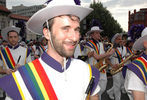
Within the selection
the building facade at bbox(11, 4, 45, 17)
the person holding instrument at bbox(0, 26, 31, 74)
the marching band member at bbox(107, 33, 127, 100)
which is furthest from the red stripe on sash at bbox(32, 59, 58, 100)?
the building facade at bbox(11, 4, 45, 17)

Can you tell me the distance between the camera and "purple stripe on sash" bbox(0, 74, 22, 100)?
1797mm

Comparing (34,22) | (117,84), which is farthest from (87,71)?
(117,84)

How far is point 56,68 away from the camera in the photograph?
2012mm

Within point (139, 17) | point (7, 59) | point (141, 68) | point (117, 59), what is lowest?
point (117, 59)

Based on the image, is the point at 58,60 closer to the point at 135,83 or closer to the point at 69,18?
the point at 69,18

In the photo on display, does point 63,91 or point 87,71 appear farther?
point 87,71

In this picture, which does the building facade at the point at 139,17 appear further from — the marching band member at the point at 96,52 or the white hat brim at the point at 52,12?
the white hat brim at the point at 52,12

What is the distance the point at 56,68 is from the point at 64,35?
0.34 meters

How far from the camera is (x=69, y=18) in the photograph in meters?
2.01

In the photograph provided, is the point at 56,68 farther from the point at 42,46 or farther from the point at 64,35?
the point at 42,46

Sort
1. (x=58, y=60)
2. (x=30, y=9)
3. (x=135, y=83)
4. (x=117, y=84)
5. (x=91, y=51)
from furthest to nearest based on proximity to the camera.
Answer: (x=30, y=9)
(x=117, y=84)
(x=91, y=51)
(x=135, y=83)
(x=58, y=60)

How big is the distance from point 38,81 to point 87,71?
550 mm

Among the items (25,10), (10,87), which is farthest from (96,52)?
(25,10)

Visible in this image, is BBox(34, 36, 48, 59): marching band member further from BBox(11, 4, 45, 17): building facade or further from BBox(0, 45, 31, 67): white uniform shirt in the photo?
BBox(11, 4, 45, 17): building facade
